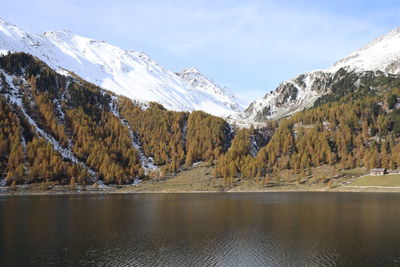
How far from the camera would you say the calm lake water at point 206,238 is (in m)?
50.5

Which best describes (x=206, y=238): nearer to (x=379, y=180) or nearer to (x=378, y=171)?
(x=379, y=180)

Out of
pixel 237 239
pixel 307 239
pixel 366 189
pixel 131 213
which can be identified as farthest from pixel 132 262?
pixel 366 189

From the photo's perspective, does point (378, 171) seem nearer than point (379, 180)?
No

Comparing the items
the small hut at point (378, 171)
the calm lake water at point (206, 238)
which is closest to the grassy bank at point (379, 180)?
the small hut at point (378, 171)

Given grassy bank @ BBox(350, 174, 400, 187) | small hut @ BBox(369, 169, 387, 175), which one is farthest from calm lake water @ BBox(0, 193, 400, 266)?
small hut @ BBox(369, 169, 387, 175)

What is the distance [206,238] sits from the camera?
65125 millimetres

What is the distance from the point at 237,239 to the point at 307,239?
40.8 ft

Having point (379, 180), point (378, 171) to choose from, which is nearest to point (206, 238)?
point (379, 180)

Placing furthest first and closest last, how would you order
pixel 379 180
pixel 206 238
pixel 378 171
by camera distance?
1. pixel 378 171
2. pixel 379 180
3. pixel 206 238

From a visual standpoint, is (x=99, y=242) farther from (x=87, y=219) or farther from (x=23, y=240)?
(x=87, y=219)

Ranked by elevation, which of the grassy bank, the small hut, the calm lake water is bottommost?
the calm lake water

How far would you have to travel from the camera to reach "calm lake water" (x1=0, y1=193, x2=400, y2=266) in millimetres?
50469

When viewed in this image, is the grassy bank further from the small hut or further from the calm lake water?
the calm lake water

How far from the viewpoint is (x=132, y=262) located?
164ft
